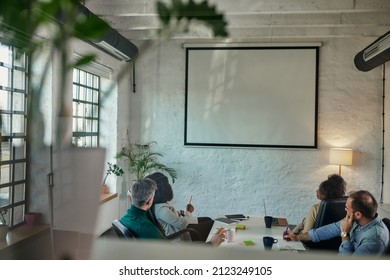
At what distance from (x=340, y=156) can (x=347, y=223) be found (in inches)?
12.9

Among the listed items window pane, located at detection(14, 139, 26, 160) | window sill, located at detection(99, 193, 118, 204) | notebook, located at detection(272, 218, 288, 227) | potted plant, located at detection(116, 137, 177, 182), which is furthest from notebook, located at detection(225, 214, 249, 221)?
window pane, located at detection(14, 139, 26, 160)

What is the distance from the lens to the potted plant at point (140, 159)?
1.56 metres

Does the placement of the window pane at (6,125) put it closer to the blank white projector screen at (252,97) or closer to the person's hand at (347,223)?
the blank white projector screen at (252,97)

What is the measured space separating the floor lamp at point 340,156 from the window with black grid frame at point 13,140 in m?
1.40

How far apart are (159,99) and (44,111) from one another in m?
0.55

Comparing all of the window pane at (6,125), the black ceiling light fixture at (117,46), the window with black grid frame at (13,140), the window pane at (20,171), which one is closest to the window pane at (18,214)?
the window with black grid frame at (13,140)

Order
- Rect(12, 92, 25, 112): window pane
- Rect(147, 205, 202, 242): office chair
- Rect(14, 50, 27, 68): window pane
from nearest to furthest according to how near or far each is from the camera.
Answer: Rect(14, 50, 27, 68): window pane, Rect(12, 92, 25, 112): window pane, Rect(147, 205, 202, 242): office chair

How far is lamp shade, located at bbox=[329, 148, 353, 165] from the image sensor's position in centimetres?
152

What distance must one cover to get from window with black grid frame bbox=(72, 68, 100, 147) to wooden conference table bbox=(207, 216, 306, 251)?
74cm

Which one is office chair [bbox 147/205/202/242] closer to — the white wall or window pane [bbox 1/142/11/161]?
the white wall

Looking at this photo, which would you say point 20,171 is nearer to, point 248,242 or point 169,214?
point 169,214

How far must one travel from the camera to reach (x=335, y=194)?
157cm

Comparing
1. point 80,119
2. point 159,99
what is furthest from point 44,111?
point 159,99
